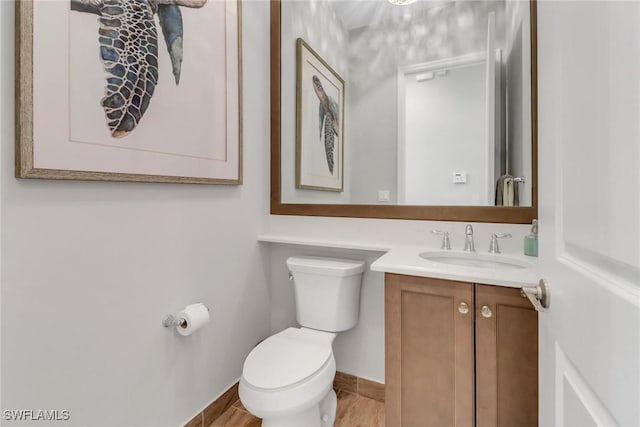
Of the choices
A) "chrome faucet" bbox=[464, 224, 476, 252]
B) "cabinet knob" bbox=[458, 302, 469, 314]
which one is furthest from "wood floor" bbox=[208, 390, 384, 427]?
"chrome faucet" bbox=[464, 224, 476, 252]

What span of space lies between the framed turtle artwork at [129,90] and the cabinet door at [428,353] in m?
1.03

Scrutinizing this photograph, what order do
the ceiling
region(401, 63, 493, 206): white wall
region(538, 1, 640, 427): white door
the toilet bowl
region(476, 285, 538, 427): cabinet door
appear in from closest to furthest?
region(538, 1, 640, 427): white door
region(476, 285, 538, 427): cabinet door
the toilet bowl
region(401, 63, 493, 206): white wall
the ceiling

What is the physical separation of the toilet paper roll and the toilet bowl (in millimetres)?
259

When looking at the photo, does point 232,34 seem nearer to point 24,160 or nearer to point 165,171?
point 165,171

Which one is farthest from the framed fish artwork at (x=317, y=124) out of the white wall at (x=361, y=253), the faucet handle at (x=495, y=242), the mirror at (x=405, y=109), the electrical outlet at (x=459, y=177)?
the faucet handle at (x=495, y=242)

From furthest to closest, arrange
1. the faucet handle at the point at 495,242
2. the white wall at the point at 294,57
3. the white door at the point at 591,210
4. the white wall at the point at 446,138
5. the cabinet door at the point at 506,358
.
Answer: the white wall at the point at 294,57 → the white wall at the point at 446,138 → the faucet handle at the point at 495,242 → the cabinet door at the point at 506,358 → the white door at the point at 591,210

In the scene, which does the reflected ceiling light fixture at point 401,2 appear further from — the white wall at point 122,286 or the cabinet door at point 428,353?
the cabinet door at point 428,353

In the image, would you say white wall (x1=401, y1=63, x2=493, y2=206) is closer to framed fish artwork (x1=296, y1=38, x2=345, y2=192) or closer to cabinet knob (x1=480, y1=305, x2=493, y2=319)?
framed fish artwork (x1=296, y1=38, x2=345, y2=192)

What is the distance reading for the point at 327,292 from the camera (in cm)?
162

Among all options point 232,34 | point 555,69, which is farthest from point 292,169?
point 555,69

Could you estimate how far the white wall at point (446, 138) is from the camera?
1505mm

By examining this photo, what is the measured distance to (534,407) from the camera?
39.8 inches

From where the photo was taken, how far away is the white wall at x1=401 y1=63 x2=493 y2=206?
1.50 meters

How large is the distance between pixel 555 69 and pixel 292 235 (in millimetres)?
1475
